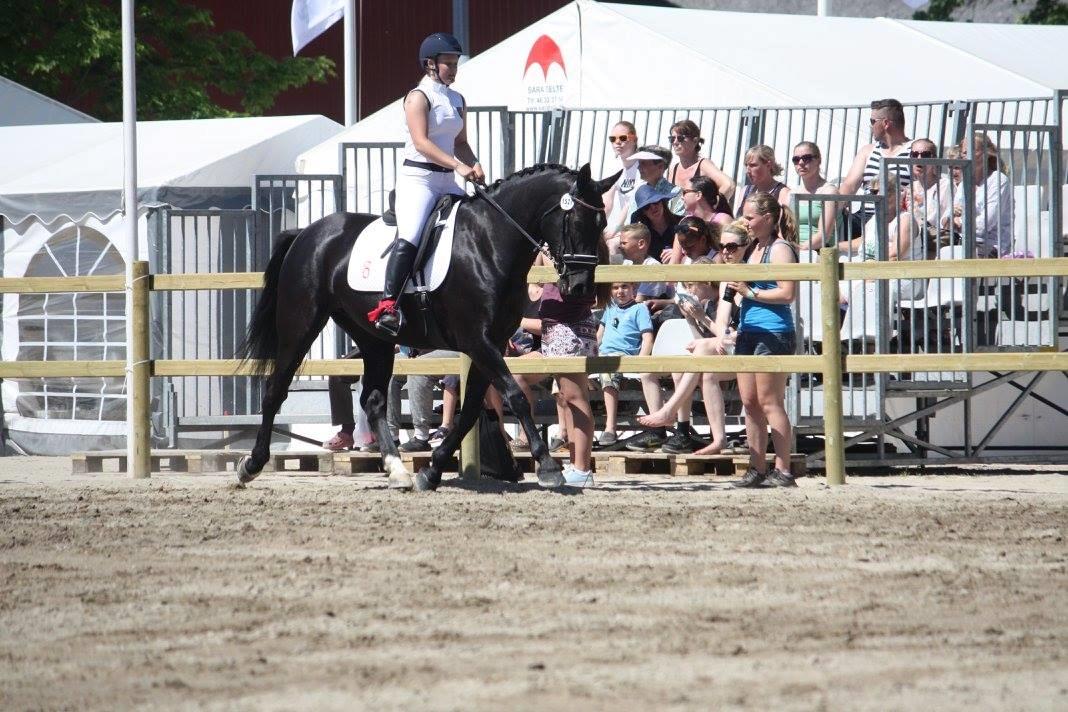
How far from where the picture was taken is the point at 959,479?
10.9 meters

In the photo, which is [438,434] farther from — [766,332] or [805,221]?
[805,221]

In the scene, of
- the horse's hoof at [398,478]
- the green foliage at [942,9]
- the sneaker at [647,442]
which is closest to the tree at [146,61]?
the green foliage at [942,9]

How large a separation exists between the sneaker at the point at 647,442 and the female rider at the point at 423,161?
A: 8.83 ft

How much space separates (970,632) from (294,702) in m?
2.22

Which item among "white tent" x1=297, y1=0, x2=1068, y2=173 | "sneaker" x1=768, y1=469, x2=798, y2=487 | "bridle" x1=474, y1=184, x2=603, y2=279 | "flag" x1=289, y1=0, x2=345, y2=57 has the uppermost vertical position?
"flag" x1=289, y1=0, x2=345, y2=57

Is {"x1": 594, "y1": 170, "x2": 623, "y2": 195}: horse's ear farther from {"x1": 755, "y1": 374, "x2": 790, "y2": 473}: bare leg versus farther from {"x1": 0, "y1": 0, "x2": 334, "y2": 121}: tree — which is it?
{"x1": 0, "y1": 0, "x2": 334, "y2": 121}: tree

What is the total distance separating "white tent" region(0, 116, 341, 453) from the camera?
590 inches

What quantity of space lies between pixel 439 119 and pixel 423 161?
27cm

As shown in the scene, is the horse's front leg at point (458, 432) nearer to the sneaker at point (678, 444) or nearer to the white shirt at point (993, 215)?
the sneaker at point (678, 444)

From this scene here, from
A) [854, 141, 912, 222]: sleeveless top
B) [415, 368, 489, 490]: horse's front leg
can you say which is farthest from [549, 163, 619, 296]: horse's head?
[854, 141, 912, 222]: sleeveless top

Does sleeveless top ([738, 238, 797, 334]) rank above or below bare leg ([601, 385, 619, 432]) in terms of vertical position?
above

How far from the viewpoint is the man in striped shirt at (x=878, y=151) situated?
11703mm

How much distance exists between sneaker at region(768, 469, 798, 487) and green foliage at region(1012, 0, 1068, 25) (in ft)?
68.2

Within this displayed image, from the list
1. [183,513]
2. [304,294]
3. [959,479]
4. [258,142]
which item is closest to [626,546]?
[183,513]
